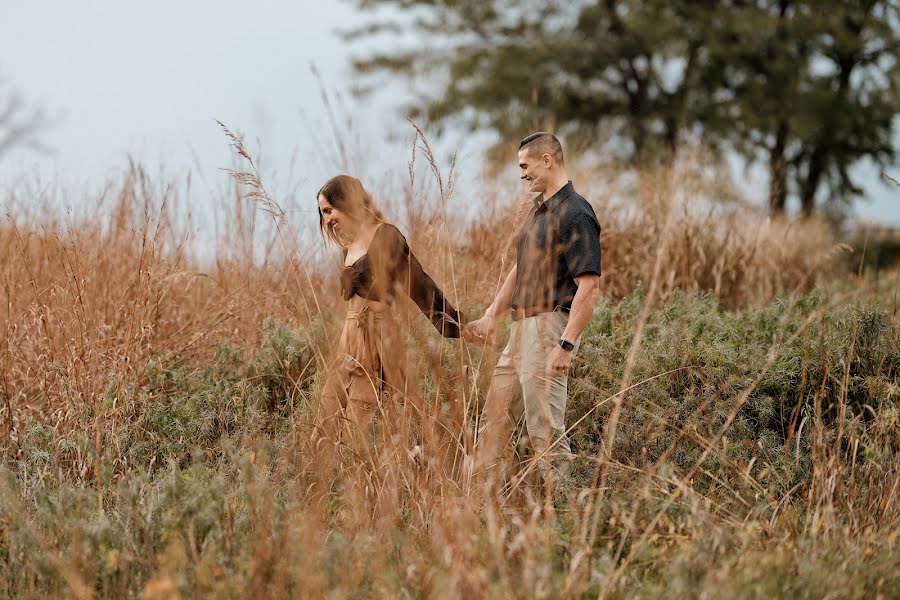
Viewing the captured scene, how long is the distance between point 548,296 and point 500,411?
78 centimetres

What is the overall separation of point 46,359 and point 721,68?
15.8m

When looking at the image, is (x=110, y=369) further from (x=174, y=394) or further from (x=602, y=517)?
(x=602, y=517)

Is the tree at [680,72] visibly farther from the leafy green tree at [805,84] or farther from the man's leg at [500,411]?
the man's leg at [500,411]

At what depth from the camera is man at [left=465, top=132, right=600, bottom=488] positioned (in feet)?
12.2

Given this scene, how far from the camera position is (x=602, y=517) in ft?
11.4

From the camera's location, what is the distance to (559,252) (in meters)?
3.85

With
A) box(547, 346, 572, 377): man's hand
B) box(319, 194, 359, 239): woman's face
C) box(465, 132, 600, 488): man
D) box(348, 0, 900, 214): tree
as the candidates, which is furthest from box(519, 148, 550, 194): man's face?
box(348, 0, 900, 214): tree

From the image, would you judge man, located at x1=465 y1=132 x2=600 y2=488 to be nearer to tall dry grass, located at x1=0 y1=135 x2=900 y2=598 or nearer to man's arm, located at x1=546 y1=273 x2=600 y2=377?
man's arm, located at x1=546 y1=273 x2=600 y2=377

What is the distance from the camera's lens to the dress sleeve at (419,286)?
3.92m

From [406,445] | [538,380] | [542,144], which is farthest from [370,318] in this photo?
[542,144]

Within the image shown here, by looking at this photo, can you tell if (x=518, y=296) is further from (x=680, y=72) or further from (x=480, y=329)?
(x=680, y=72)

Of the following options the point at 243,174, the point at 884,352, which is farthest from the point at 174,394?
the point at 884,352

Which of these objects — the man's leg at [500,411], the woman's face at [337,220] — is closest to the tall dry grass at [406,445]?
the man's leg at [500,411]

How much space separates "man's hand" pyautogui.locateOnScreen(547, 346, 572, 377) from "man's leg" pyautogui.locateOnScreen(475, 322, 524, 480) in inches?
6.0
